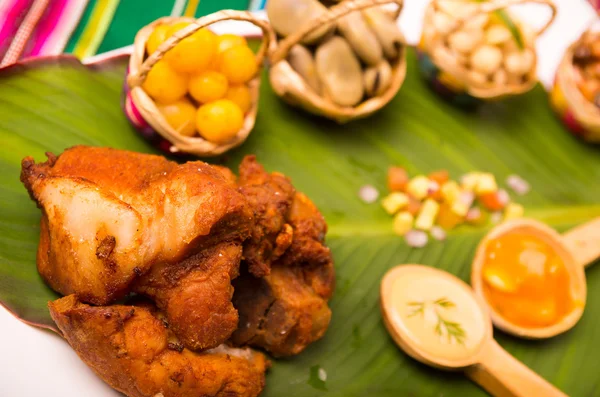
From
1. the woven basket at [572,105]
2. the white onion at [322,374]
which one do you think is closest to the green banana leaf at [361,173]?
the white onion at [322,374]

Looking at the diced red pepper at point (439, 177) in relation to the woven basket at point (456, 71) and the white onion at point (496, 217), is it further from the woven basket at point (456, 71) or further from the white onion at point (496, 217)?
the woven basket at point (456, 71)

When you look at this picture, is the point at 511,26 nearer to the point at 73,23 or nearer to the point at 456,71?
the point at 456,71

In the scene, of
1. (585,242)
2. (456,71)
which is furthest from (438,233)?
(456,71)

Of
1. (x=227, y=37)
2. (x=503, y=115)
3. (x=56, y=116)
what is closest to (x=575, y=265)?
(x=503, y=115)

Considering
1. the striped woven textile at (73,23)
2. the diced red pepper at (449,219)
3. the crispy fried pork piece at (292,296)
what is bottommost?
the diced red pepper at (449,219)

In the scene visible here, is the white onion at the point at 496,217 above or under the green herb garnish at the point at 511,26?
under
